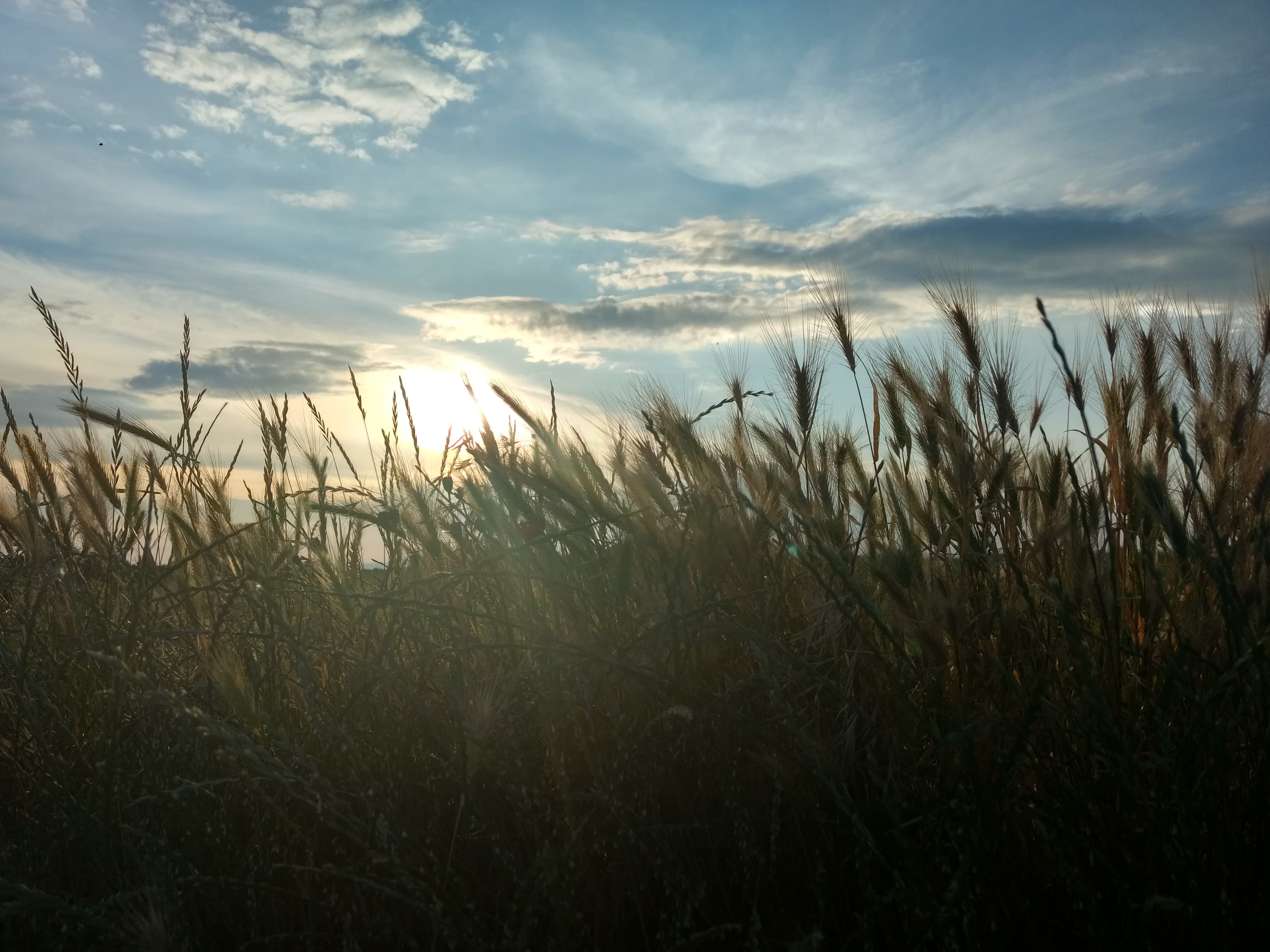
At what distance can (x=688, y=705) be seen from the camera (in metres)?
1.40

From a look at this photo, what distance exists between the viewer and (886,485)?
2199mm

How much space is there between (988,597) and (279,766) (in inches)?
Answer: 53.2

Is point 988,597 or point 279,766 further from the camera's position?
point 988,597

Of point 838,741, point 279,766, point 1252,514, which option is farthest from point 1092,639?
point 279,766

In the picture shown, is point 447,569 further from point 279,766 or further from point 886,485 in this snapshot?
point 886,485

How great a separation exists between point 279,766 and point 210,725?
0.99ft

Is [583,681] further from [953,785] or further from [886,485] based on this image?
[886,485]

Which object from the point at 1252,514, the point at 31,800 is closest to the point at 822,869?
the point at 1252,514

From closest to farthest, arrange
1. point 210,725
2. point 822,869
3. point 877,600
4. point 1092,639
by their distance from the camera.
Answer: point 210,725, point 822,869, point 1092,639, point 877,600

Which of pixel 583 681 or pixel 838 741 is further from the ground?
pixel 583 681

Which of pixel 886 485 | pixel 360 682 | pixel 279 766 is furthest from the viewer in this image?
pixel 886 485

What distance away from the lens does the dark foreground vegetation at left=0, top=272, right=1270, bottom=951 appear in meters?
1.11

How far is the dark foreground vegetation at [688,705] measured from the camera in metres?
1.11

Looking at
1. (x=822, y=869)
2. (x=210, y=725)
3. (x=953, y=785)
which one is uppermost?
(x=210, y=725)
